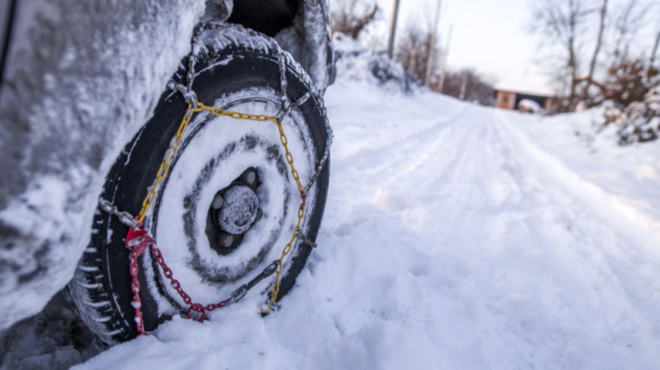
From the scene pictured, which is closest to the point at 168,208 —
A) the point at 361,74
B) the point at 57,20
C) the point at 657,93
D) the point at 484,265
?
the point at 57,20

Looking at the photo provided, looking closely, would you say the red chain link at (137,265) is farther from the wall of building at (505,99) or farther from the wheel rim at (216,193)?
the wall of building at (505,99)

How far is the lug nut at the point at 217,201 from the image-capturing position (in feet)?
3.77

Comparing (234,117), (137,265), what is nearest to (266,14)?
(234,117)

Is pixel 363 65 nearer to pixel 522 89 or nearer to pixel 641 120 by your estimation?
pixel 641 120

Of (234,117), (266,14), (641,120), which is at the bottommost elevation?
(641,120)

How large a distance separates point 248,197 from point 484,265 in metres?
1.49

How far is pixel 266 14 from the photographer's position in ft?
5.42

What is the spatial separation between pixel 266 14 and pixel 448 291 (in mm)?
1514

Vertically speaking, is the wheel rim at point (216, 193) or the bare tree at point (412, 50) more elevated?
the bare tree at point (412, 50)

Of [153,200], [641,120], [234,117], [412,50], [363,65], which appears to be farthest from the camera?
[412,50]

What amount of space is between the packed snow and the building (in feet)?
171

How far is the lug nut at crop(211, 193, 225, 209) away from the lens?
3.77 ft

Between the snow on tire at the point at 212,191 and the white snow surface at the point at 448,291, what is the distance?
140 mm

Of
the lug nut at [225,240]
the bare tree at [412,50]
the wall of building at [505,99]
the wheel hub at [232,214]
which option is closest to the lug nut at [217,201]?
the wheel hub at [232,214]
